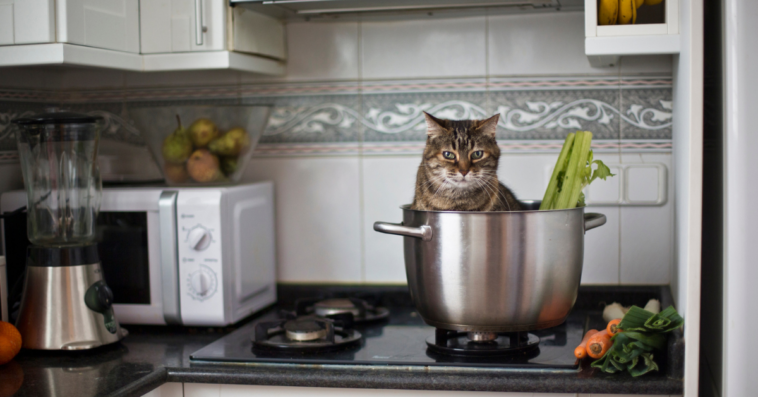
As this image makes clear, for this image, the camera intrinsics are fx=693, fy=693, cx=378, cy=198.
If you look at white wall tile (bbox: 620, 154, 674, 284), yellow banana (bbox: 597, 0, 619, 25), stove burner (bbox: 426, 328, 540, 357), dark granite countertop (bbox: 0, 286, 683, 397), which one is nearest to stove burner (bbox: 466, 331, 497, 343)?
stove burner (bbox: 426, 328, 540, 357)

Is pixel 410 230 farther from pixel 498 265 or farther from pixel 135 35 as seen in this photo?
pixel 135 35

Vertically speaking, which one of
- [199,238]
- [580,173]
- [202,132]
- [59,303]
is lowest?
[59,303]

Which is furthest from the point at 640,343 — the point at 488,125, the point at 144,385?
the point at 144,385

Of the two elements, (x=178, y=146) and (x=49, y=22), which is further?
(x=178, y=146)

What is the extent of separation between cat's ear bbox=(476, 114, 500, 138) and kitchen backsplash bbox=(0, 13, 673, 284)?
38 cm

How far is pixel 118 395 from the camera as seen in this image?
3.70ft

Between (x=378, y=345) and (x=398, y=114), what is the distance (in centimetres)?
63

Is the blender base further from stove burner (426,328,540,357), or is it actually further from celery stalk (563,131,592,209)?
celery stalk (563,131,592,209)

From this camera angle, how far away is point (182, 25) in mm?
1541

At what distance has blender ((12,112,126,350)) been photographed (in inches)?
54.0

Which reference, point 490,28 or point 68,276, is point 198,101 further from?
point 490,28

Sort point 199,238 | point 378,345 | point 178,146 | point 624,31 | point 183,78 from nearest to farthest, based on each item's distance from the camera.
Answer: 1. point 624,31
2. point 378,345
3. point 199,238
4. point 178,146
5. point 183,78

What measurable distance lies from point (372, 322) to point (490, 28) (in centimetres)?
77

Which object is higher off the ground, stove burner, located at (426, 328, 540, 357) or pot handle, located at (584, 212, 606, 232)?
pot handle, located at (584, 212, 606, 232)
